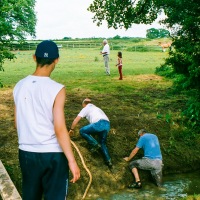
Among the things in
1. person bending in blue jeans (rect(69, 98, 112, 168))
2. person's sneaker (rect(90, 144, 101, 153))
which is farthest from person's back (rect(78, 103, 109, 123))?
person's sneaker (rect(90, 144, 101, 153))

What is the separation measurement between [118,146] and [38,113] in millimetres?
6718

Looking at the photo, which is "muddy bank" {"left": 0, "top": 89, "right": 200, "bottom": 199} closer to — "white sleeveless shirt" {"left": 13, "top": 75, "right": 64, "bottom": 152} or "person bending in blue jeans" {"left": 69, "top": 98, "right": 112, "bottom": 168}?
"person bending in blue jeans" {"left": 69, "top": 98, "right": 112, "bottom": 168}

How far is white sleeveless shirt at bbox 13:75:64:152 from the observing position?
132 inches

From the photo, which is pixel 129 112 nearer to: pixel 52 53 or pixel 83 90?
pixel 83 90

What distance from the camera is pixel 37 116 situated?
340 cm

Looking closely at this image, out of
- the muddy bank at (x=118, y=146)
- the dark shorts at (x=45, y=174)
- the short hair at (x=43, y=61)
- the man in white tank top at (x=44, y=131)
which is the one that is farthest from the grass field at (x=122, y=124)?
the short hair at (x=43, y=61)

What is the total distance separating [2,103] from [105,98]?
3.77m

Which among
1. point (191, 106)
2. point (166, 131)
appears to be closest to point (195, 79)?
point (191, 106)

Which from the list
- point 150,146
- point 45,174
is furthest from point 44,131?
point 150,146

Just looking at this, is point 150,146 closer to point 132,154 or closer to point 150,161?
point 150,161

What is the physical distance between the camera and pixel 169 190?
858 cm

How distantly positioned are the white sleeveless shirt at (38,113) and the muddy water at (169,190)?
16.5 feet

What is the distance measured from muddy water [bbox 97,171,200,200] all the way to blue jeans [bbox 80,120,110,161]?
110 cm

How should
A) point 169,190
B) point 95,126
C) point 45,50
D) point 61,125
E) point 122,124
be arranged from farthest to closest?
point 122,124 → point 95,126 → point 169,190 → point 45,50 → point 61,125
